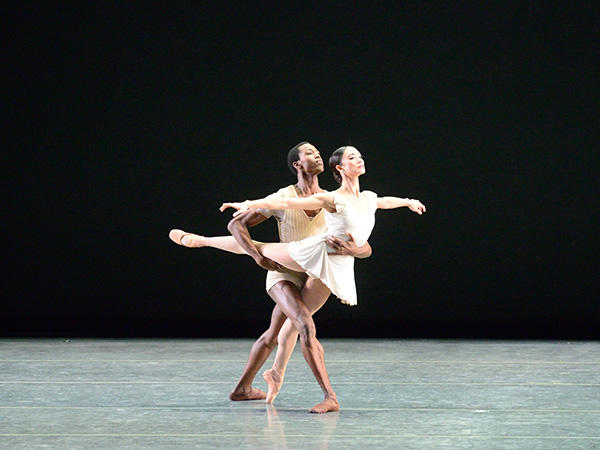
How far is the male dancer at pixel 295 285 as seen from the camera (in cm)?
446

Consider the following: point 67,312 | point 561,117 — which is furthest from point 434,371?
point 67,312

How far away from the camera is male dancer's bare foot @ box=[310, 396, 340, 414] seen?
4.42 m

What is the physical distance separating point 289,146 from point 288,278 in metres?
3.36

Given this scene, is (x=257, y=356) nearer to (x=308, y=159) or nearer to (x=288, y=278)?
(x=288, y=278)

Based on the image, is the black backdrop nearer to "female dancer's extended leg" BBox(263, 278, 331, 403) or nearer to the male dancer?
the male dancer

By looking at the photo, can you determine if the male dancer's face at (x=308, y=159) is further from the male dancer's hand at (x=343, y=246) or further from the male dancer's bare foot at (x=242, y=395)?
the male dancer's bare foot at (x=242, y=395)

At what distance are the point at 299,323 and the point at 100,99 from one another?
413cm

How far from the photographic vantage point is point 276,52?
7.93 metres

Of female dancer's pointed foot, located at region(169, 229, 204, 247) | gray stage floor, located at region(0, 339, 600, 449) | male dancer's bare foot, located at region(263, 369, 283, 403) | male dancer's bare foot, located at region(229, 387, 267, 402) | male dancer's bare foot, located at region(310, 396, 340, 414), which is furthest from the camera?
female dancer's pointed foot, located at region(169, 229, 204, 247)

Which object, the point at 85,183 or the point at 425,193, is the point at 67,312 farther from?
the point at 425,193

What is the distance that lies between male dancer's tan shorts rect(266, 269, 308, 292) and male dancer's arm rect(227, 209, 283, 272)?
0.11 feet

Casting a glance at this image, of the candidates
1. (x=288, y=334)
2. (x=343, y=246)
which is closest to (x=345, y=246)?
(x=343, y=246)

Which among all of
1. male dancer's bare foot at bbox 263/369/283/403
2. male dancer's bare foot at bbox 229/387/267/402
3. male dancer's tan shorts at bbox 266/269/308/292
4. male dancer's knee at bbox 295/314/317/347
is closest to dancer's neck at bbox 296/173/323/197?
male dancer's tan shorts at bbox 266/269/308/292

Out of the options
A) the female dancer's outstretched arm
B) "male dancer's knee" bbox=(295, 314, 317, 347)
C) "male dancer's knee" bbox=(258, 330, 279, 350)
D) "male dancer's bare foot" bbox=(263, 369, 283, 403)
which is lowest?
"male dancer's bare foot" bbox=(263, 369, 283, 403)
